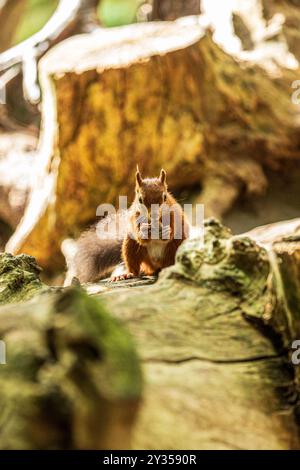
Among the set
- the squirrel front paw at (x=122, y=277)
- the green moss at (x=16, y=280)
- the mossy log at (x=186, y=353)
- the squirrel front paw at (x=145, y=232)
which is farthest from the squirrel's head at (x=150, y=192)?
the mossy log at (x=186, y=353)

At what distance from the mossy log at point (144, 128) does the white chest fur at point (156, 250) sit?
2173 mm

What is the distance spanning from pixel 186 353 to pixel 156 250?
1.27 m

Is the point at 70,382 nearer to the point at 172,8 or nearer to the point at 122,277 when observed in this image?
the point at 122,277

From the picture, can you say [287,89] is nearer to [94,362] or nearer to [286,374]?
[286,374]

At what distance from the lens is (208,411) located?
149cm

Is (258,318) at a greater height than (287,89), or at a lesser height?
lesser

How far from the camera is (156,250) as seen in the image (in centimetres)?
283

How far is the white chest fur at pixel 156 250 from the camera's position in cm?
281

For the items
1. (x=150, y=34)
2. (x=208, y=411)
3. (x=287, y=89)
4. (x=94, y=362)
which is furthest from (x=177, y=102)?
(x=94, y=362)

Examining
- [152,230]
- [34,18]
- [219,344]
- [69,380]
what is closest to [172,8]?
[34,18]

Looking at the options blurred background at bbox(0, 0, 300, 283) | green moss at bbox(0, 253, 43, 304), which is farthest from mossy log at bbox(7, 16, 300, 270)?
green moss at bbox(0, 253, 43, 304)

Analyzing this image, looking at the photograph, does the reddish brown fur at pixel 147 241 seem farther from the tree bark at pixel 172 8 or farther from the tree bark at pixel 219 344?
the tree bark at pixel 172 8
